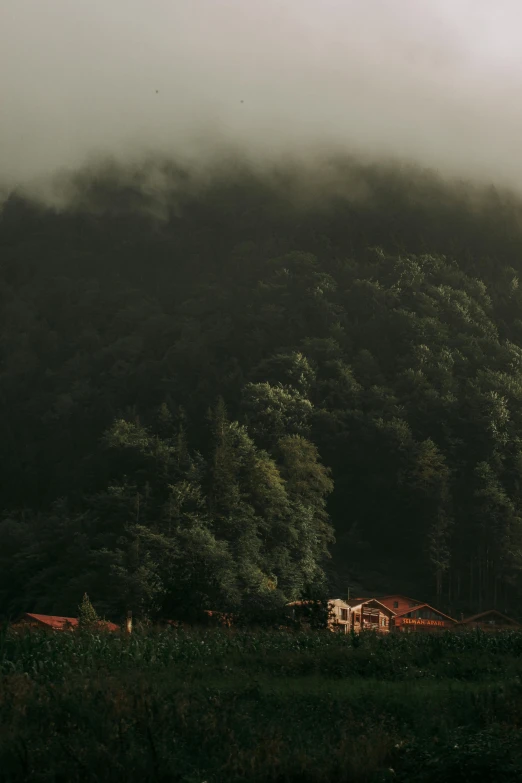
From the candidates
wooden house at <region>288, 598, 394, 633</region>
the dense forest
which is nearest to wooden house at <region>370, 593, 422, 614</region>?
the dense forest

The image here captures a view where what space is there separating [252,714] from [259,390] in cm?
6475

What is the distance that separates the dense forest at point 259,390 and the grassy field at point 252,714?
61.0ft

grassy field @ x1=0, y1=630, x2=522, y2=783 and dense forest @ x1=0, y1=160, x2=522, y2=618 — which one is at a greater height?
dense forest @ x1=0, y1=160, x2=522, y2=618

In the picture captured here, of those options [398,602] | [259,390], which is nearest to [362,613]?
[398,602]

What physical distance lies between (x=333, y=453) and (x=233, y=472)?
19.2 meters

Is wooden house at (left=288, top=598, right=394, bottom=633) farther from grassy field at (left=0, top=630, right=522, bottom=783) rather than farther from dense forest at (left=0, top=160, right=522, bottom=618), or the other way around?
grassy field at (left=0, top=630, right=522, bottom=783)

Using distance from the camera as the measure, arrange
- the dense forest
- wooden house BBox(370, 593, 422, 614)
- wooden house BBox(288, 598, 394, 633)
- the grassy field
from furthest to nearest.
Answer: wooden house BBox(370, 593, 422, 614) → the dense forest → wooden house BBox(288, 598, 394, 633) → the grassy field

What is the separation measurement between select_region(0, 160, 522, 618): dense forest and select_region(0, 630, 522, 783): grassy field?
18608 millimetres

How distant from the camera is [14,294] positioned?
115 m

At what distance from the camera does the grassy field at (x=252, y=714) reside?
1152 cm

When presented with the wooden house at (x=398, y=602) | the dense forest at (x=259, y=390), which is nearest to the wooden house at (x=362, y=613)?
the dense forest at (x=259, y=390)

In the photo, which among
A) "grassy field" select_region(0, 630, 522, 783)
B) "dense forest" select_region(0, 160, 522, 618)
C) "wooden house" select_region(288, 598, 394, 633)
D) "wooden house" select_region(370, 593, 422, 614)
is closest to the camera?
"grassy field" select_region(0, 630, 522, 783)

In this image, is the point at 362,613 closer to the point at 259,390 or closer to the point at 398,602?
the point at 398,602

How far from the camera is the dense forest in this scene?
2537 inches
